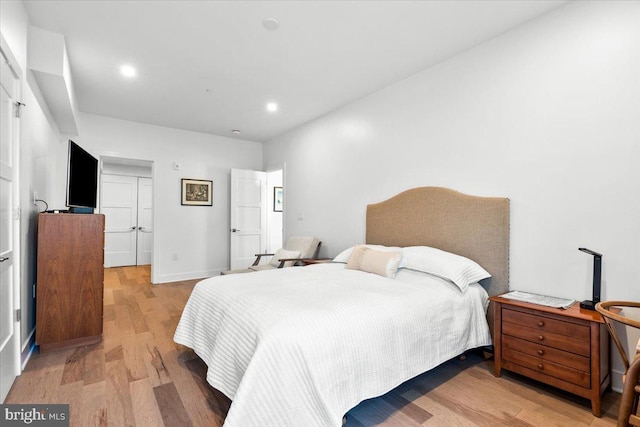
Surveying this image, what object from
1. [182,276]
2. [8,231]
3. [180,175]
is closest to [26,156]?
[8,231]

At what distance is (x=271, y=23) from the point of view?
2.44 metres

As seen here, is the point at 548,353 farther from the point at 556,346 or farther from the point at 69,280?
the point at 69,280

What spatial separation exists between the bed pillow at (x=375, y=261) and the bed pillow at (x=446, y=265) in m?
0.12

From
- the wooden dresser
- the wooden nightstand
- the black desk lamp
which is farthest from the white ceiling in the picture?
the wooden nightstand

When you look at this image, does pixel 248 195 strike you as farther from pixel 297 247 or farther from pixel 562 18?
pixel 562 18

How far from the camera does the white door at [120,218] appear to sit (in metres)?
6.66

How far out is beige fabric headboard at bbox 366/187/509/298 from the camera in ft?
8.23

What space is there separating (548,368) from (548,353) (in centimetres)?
9

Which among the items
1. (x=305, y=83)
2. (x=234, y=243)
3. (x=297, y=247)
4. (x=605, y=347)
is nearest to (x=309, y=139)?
(x=305, y=83)

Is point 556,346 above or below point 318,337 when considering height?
below

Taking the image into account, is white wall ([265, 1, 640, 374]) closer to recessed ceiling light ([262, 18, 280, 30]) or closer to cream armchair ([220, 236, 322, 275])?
cream armchair ([220, 236, 322, 275])

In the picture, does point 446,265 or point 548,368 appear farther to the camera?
point 446,265

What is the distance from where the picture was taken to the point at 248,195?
18.9ft

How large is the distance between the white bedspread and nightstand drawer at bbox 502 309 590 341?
256mm
